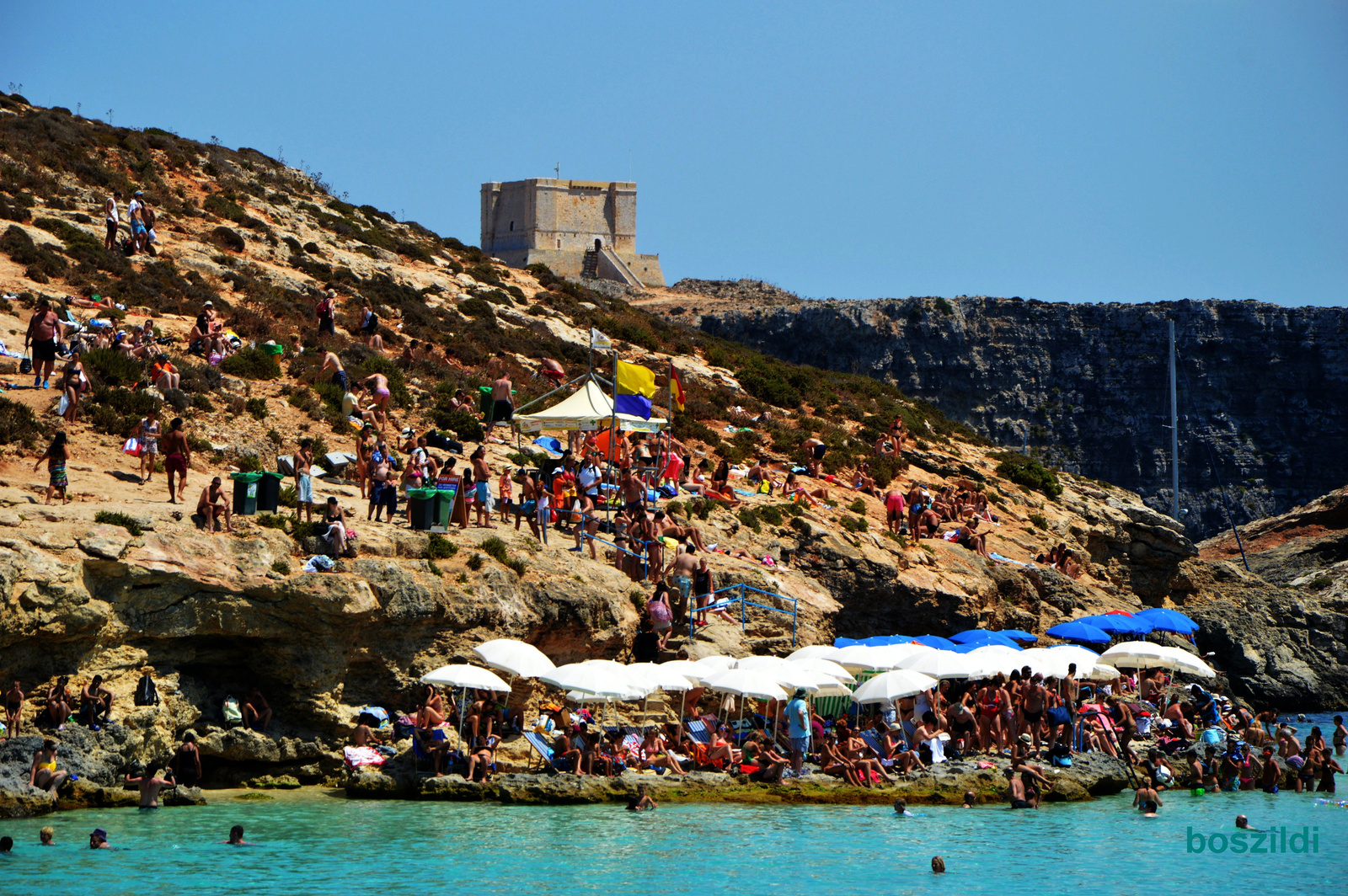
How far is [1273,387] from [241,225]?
241ft

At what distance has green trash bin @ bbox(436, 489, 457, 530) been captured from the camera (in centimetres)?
2139

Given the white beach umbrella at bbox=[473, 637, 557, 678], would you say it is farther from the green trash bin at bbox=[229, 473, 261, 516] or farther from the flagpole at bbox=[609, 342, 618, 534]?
the flagpole at bbox=[609, 342, 618, 534]

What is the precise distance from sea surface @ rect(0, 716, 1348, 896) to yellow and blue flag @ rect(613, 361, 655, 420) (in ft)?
33.8

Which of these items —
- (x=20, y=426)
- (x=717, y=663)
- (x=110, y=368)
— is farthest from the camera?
(x=110, y=368)

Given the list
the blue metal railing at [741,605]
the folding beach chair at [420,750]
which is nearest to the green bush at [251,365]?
the blue metal railing at [741,605]

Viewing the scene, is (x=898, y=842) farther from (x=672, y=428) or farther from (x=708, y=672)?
(x=672, y=428)

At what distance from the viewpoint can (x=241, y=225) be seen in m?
41.8

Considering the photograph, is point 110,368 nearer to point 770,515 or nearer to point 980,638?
point 770,515

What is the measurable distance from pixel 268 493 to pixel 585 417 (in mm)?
7647

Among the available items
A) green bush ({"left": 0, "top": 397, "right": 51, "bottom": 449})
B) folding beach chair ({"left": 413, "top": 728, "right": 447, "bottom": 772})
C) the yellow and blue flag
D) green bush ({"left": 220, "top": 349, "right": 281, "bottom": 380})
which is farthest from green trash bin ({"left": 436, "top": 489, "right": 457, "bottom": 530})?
green bush ({"left": 220, "top": 349, "right": 281, "bottom": 380})

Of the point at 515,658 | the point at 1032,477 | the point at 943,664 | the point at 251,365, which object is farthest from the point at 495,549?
the point at 1032,477

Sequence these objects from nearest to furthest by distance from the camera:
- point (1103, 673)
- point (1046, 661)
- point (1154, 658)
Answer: point (1046, 661)
point (1103, 673)
point (1154, 658)

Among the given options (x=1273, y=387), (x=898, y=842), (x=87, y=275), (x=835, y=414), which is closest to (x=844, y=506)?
(x=835, y=414)

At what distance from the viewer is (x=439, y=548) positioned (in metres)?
20.7
